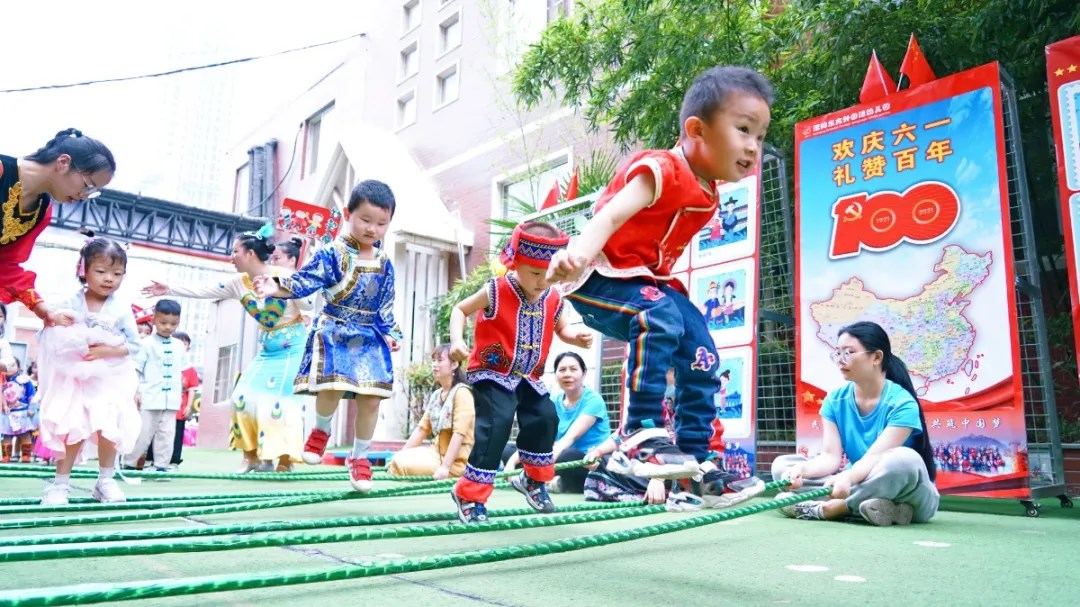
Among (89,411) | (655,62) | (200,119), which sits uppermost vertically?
(200,119)

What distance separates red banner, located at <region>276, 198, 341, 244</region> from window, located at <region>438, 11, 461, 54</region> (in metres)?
3.93

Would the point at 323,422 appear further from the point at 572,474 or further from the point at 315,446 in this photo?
the point at 572,474

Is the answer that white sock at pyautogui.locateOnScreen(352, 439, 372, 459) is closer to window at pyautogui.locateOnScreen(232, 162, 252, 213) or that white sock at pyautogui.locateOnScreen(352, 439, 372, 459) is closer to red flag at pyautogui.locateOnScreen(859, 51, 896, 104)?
red flag at pyautogui.locateOnScreen(859, 51, 896, 104)

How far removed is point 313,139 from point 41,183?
16836 millimetres

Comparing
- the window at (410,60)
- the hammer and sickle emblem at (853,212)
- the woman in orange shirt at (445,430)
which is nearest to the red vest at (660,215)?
the hammer and sickle emblem at (853,212)

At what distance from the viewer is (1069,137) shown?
11.7ft

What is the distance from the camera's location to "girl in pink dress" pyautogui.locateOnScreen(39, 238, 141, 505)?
3389 millimetres

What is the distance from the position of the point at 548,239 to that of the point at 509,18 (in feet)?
34.3

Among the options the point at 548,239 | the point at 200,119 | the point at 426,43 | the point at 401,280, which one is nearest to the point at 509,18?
Result: the point at 426,43

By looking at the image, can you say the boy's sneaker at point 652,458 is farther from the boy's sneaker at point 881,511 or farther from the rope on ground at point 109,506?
the rope on ground at point 109,506

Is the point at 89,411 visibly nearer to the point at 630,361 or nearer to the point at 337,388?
the point at 337,388

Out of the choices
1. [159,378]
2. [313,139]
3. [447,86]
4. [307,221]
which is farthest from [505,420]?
[313,139]

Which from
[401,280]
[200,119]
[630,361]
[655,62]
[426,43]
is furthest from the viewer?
[200,119]

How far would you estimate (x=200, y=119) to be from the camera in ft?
149
